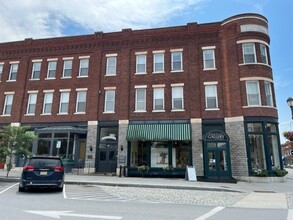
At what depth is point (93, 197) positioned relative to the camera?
415 inches

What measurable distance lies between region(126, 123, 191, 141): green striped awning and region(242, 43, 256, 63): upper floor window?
7546 mm

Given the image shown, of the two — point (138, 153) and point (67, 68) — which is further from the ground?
point (67, 68)

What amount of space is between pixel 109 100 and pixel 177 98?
20.7 feet

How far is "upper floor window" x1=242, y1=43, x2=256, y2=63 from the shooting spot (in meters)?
20.1

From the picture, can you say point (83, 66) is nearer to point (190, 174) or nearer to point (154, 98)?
point (154, 98)

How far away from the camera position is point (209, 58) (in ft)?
70.5

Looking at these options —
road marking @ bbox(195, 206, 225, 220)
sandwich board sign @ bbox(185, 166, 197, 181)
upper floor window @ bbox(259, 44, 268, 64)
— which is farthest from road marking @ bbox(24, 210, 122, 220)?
upper floor window @ bbox(259, 44, 268, 64)

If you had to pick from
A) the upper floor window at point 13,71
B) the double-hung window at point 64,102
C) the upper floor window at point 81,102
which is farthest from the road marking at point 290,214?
the upper floor window at point 13,71

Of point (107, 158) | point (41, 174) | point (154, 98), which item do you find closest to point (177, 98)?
point (154, 98)

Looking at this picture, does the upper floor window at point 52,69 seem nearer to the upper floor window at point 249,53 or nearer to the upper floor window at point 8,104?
the upper floor window at point 8,104

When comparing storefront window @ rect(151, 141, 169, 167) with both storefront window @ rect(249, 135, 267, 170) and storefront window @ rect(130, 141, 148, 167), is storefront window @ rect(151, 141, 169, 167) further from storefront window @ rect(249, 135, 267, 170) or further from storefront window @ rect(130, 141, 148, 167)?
storefront window @ rect(249, 135, 267, 170)

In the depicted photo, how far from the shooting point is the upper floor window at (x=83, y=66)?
23.5 metres

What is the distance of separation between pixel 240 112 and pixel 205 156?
4.55m

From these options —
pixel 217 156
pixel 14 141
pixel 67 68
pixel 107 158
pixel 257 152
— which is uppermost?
pixel 67 68
